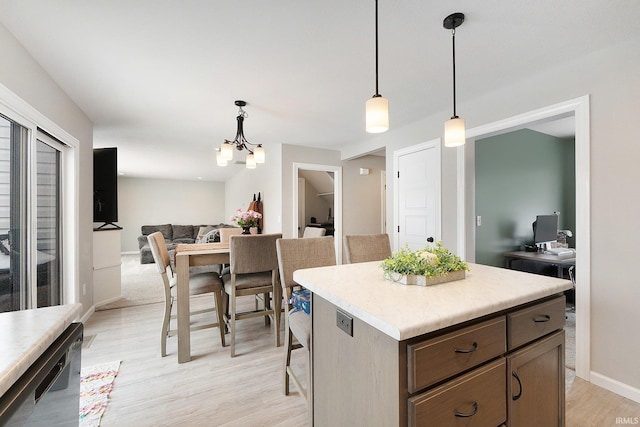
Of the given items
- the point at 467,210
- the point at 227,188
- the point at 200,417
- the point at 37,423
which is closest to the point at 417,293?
the point at 37,423

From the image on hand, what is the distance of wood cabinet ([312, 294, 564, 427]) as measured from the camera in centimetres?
86

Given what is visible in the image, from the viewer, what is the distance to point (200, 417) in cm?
167

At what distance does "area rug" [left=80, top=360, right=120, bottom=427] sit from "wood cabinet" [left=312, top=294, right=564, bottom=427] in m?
1.37

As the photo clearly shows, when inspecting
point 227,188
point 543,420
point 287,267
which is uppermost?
point 227,188

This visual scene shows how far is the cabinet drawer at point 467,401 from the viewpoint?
0.86 m

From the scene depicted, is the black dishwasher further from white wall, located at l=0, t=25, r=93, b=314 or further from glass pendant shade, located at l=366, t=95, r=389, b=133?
white wall, located at l=0, t=25, r=93, b=314

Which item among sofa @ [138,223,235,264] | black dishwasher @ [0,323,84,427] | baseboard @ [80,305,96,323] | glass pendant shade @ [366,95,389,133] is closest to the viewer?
black dishwasher @ [0,323,84,427]

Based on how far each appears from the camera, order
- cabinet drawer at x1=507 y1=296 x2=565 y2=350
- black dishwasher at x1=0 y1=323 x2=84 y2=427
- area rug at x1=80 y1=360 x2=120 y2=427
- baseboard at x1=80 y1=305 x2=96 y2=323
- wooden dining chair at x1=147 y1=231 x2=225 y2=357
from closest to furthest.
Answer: black dishwasher at x1=0 y1=323 x2=84 y2=427 → cabinet drawer at x1=507 y1=296 x2=565 y2=350 → area rug at x1=80 y1=360 x2=120 y2=427 → wooden dining chair at x1=147 y1=231 x2=225 y2=357 → baseboard at x1=80 y1=305 x2=96 y2=323

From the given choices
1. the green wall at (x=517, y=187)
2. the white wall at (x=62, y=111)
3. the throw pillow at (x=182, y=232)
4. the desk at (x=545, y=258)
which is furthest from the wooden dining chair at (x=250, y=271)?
the throw pillow at (x=182, y=232)

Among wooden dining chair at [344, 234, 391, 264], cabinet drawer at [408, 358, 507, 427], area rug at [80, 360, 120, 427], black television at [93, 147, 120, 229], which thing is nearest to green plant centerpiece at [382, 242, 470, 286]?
cabinet drawer at [408, 358, 507, 427]

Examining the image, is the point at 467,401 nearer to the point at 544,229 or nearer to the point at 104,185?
the point at 544,229

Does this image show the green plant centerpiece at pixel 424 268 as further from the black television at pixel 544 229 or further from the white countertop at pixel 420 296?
the black television at pixel 544 229

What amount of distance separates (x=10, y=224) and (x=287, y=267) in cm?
201

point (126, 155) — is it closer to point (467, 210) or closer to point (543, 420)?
point (467, 210)
